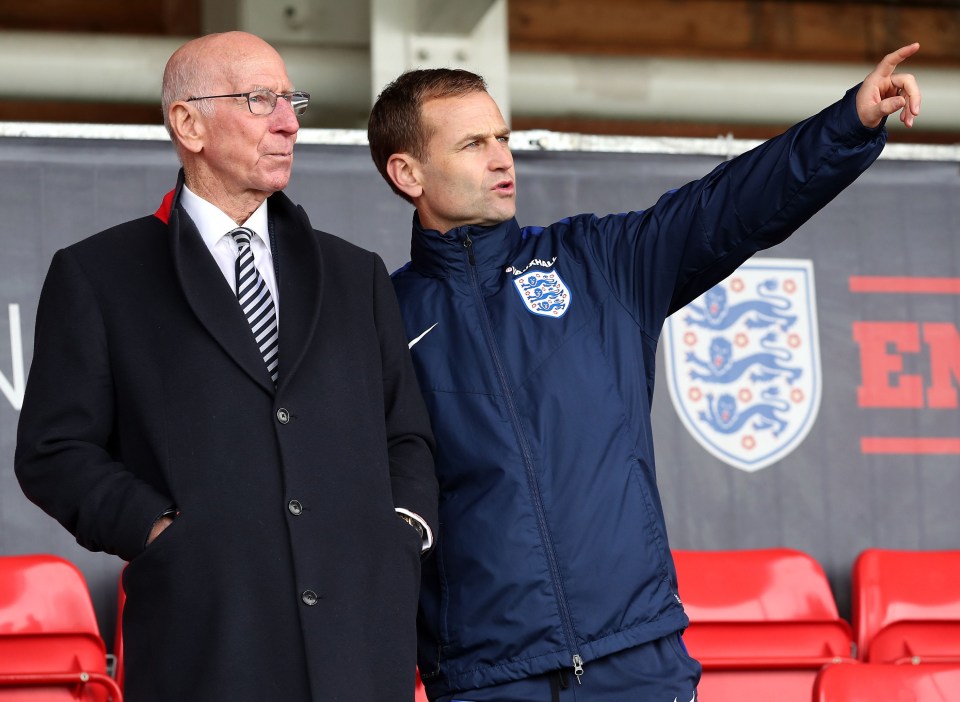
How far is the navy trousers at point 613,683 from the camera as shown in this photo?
206 cm

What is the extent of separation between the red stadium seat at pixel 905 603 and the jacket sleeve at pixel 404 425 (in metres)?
2.21

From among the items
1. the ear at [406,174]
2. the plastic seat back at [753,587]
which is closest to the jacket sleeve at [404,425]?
the ear at [406,174]

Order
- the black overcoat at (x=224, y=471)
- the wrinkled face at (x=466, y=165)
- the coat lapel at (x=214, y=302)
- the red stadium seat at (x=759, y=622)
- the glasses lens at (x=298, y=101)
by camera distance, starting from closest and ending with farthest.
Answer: the black overcoat at (x=224, y=471) → the coat lapel at (x=214, y=302) → the glasses lens at (x=298, y=101) → the wrinkled face at (x=466, y=165) → the red stadium seat at (x=759, y=622)

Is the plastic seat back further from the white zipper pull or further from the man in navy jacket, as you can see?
the white zipper pull

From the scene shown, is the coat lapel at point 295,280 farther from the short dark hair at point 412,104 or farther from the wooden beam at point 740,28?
the wooden beam at point 740,28

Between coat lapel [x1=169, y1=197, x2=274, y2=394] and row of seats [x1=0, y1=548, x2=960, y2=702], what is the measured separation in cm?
157

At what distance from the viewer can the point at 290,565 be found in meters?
1.91

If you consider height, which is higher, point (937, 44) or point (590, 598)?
point (937, 44)

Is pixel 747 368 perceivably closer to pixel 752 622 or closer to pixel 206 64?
pixel 752 622

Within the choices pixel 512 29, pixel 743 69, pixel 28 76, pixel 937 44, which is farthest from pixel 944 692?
pixel 937 44

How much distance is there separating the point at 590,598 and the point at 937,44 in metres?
6.09

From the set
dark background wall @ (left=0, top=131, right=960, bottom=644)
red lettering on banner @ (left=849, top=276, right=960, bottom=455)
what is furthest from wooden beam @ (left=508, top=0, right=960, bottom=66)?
red lettering on banner @ (left=849, top=276, right=960, bottom=455)

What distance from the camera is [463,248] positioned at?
2.37 meters

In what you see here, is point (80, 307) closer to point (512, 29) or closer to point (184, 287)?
point (184, 287)
